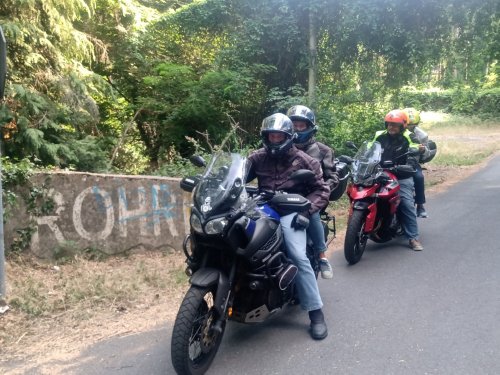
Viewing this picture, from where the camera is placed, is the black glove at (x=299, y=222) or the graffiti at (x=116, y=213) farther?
the graffiti at (x=116, y=213)

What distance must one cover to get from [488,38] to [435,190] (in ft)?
15.1

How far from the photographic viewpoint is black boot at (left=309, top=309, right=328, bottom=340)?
4.43 metres

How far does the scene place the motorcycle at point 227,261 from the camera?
3746 mm

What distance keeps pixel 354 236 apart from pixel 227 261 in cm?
275

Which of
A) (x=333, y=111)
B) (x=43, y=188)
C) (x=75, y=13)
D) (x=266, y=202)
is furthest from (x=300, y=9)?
(x=266, y=202)

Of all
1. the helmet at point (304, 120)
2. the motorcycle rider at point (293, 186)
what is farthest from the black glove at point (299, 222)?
the helmet at point (304, 120)

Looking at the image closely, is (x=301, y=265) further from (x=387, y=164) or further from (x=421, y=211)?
(x=421, y=211)

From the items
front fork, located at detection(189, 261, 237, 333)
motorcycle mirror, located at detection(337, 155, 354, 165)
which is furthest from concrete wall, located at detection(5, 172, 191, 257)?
front fork, located at detection(189, 261, 237, 333)

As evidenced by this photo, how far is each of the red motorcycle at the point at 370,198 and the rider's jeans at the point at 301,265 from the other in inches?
75.0

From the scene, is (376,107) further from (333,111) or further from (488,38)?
(488,38)

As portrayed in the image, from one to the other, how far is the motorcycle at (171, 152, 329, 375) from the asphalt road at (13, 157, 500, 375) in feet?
1.17

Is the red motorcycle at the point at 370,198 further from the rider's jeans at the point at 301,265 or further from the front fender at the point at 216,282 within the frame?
the front fender at the point at 216,282

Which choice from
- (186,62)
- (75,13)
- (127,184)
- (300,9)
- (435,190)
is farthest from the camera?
(186,62)

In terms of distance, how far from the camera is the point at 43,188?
661 centimetres
